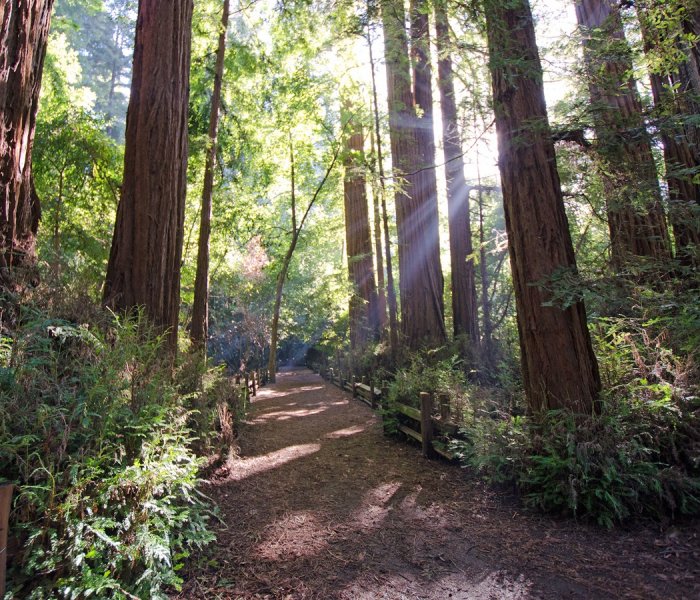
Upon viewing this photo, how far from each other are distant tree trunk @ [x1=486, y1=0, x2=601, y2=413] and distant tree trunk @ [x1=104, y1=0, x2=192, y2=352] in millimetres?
4309

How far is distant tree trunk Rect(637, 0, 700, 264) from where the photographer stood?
4539mm

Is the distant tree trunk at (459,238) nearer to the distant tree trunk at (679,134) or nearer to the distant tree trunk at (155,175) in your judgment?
the distant tree trunk at (679,134)

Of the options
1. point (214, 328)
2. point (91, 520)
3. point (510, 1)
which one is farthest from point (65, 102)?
point (214, 328)

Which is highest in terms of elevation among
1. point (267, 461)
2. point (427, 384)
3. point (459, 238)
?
point (459, 238)

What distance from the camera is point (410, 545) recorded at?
3.63 meters

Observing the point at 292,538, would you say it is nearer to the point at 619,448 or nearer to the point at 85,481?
the point at 85,481

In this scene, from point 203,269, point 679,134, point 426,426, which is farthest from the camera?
point 203,269

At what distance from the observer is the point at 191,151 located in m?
9.23

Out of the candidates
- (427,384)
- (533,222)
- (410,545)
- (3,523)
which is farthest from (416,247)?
(3,523)

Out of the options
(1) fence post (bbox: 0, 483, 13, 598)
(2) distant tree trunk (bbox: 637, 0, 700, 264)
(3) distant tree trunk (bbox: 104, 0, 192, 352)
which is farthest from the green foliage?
(1) fence post (bbox: 0, 483, 13, 598)

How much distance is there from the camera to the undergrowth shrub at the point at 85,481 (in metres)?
2.37

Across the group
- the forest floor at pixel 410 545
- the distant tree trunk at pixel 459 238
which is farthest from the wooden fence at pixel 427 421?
the distant tree trunk at pixel 459 238

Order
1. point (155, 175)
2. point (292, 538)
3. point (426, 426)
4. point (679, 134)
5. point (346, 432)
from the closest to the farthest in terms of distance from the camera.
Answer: point (292, 538) → point (679, 134) → point (155, 175) → point (426, 426) → point (346, 432)

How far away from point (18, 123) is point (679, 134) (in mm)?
7153
